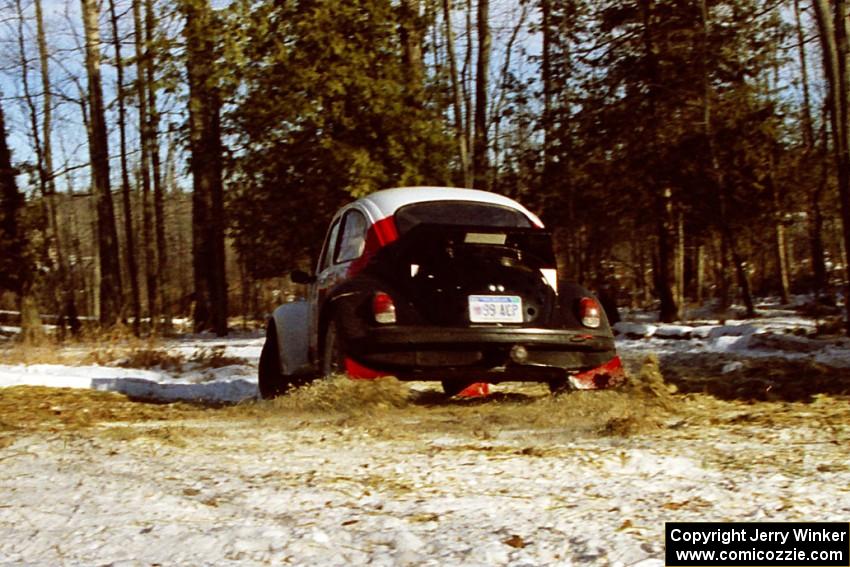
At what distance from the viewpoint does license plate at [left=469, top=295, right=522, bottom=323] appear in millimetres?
6746

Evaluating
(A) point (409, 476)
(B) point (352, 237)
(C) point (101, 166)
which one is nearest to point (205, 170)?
(C) point (101, 166)

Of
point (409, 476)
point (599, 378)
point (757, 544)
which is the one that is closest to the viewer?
point (757, 544)

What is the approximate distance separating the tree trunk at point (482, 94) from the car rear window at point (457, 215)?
15527 mm

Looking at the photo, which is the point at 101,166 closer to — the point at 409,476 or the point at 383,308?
the point at 383,308

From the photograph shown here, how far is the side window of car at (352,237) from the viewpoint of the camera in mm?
7481

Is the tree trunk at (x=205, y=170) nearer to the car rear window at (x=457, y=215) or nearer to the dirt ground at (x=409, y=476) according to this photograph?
the car rear window at (x=457, y=215)

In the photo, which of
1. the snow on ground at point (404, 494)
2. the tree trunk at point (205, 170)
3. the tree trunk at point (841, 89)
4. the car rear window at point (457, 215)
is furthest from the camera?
the tree trunk at point (205, 170)

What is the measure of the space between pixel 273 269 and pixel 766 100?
39.4ft

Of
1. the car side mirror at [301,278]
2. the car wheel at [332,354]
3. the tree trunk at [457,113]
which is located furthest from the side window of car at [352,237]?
the tree trunk at [457,113]

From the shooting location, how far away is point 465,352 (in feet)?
21.9

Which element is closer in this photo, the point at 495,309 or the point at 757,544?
the point at 757,544

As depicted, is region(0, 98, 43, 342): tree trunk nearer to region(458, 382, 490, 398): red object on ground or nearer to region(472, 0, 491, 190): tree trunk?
region(472, 0, 491, 190): tree trunk

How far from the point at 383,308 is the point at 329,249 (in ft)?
6.23

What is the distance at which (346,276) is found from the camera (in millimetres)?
7395
